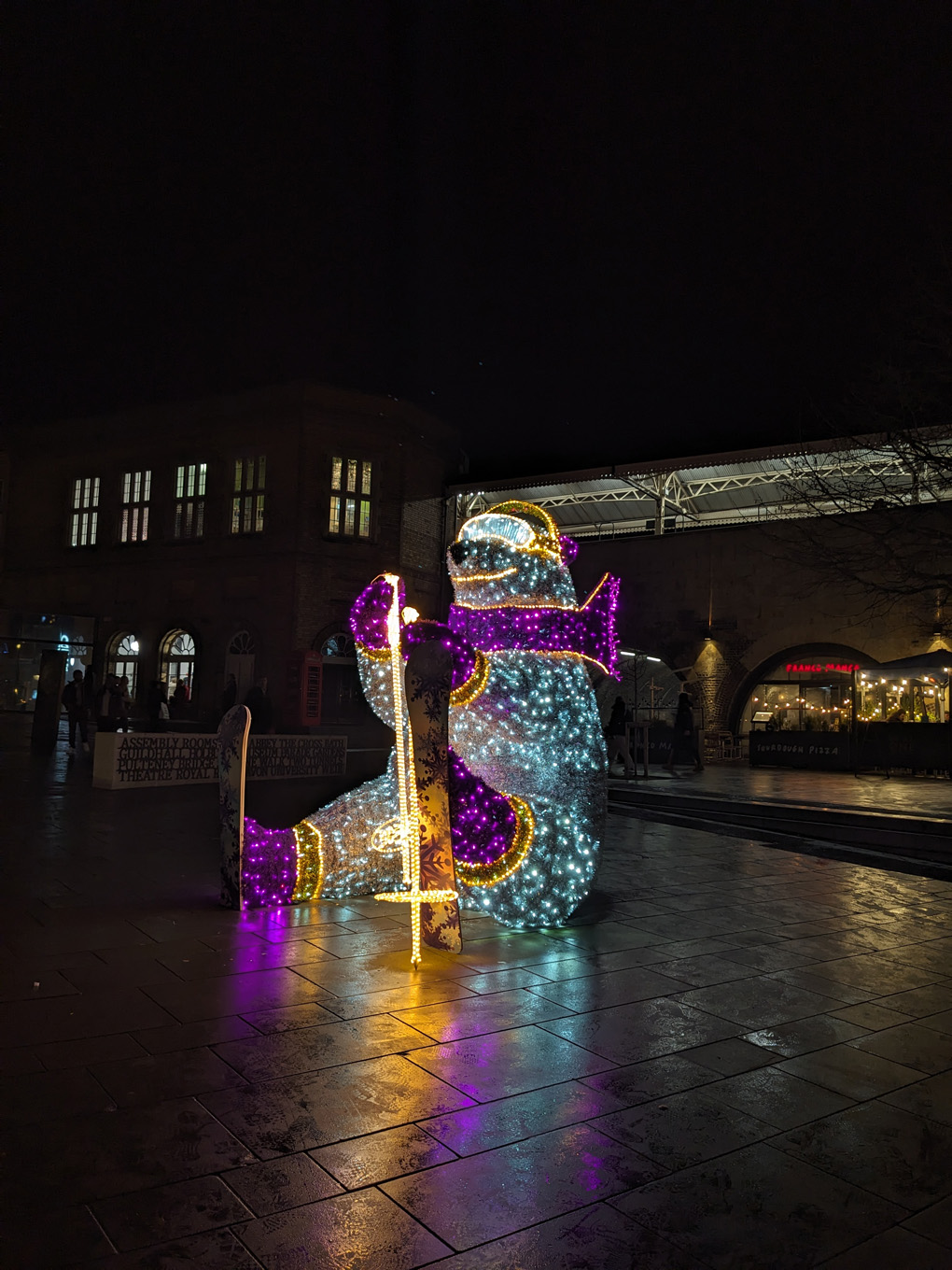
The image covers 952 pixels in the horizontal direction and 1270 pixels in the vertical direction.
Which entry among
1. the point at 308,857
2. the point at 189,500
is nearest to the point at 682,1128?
the point at 308,857

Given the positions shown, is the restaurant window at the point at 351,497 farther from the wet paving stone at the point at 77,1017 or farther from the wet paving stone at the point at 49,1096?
the wet paving stone at the point at 49,1096

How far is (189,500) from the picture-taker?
23766mm

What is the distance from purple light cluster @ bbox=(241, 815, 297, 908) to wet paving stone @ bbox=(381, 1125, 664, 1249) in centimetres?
279

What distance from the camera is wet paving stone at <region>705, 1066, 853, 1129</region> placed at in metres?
2.86

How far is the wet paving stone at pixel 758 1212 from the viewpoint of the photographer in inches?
83.2

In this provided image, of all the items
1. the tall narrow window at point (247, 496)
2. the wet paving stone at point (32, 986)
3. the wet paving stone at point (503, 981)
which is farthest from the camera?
the tall narrow window at point (247, 496)

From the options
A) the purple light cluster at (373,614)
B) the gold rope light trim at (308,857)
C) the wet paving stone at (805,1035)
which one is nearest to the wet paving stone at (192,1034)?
the gold rope light trim at (308,857)

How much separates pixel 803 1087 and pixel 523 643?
2.95 m

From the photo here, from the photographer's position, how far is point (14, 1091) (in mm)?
2744

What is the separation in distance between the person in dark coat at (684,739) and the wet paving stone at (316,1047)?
45.9 ft

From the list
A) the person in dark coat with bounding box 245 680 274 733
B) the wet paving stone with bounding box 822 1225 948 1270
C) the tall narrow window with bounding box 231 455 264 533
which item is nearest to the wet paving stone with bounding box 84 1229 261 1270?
the wet paving stone with bounding box 822 1225 948 1270

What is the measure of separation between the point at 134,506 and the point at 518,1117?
80.2 feet

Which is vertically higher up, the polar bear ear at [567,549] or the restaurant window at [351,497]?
the restaurant window at [351,497]

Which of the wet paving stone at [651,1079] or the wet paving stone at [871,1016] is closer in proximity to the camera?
the wet paving stone at [651,1079]
